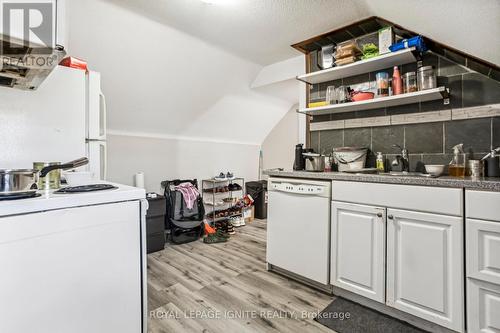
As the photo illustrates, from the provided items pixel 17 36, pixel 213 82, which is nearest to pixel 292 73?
pixel 213 82

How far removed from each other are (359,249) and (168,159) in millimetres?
2750

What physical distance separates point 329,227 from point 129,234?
1422mm

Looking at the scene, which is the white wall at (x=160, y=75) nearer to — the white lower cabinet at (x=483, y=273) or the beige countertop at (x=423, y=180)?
the beige countertop at (x=423, y=180)

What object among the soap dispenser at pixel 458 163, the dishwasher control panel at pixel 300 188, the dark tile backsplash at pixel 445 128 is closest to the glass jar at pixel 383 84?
the dark tile backsplash at pixel 445 128

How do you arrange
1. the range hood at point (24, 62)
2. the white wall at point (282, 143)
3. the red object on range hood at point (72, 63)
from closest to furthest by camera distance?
the range hood at point (24, 62) → the red object on range hood at point (72, 63) → the white wall at point (282, 143)

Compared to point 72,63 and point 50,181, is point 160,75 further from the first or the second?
point 50,181

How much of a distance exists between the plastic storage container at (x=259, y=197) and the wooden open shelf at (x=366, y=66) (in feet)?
7.35

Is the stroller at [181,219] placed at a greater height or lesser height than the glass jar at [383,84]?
lesser

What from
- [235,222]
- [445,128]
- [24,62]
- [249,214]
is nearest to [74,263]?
[24,62]

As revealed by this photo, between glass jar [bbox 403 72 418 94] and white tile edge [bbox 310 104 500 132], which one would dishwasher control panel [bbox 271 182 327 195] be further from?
glass jar [bbox 403 72 418 94]

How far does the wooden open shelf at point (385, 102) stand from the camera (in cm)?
182

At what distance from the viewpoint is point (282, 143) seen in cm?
484

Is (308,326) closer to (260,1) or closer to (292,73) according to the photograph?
(260,1)

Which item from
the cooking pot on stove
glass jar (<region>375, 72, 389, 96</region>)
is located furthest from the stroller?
glass jar (<region>375, 72, 389, 96</region>)
